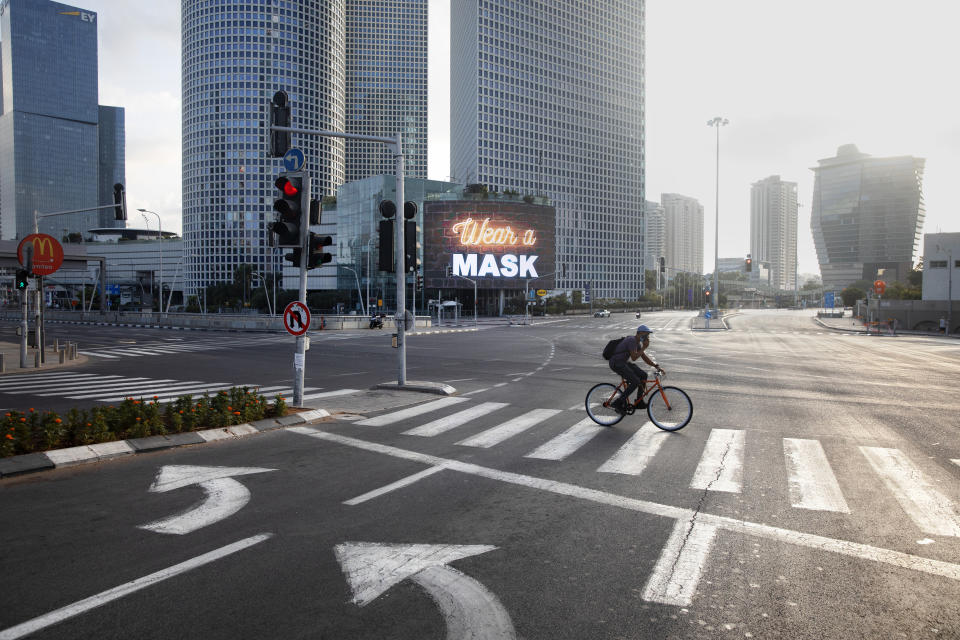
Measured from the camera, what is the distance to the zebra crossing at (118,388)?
45.8 feet

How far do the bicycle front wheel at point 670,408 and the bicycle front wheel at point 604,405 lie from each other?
23.1 inches

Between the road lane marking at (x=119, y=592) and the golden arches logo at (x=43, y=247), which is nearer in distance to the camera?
the road lane marking at (x=119, y=592)

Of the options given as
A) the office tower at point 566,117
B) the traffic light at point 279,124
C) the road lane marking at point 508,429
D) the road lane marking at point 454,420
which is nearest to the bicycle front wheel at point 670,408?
the road lane marking at point 508,429

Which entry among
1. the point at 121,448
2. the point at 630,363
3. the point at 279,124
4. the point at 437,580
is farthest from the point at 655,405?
the point at 279,124

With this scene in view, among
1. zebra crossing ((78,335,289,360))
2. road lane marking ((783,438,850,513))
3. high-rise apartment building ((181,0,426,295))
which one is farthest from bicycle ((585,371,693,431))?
high-rise apartment building ((181,0,426,295))

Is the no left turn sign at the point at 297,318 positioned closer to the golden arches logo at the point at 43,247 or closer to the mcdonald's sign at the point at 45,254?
the mcdonald's sign at the point at 45,254

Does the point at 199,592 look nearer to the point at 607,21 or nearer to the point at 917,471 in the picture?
the point at 917,471

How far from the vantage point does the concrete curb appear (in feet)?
23.6

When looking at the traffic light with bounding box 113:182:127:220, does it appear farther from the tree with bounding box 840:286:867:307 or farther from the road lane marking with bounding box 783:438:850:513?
the tree with bounding box 840:286:867:307

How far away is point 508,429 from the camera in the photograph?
9.83 metres

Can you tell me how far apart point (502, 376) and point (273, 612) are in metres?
14.1

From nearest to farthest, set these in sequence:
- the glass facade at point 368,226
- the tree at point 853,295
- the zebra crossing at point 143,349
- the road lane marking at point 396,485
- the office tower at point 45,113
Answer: the road lane marking at point 396,485
the zebra crossing at point 143,349
the glass facade at point 368,226
the tree at point 853,295
the office tower at point 45,113

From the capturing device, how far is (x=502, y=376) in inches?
696

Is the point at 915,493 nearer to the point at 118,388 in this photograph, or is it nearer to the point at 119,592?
the point at 119,592
